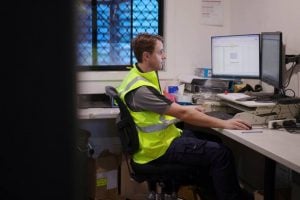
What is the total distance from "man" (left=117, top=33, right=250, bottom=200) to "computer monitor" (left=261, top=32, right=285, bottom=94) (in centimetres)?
37

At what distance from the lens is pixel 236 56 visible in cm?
300

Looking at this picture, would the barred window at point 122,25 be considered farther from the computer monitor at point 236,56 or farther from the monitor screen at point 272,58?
the monitor screen at point 272,58

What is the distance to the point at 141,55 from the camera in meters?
2.56

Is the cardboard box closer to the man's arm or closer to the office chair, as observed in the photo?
the office chair

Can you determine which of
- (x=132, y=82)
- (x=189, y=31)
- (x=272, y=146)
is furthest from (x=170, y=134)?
(x=189, y=31)

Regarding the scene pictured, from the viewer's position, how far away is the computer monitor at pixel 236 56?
9.26 feet

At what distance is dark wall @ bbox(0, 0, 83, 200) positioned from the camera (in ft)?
1.02

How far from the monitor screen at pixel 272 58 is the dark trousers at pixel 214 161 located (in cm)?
52

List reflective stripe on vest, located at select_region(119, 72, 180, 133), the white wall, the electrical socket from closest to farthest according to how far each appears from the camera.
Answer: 1. the electrical socket
2. reflective stripe on vest, located at select_region(119, 72, 180, 133)
3. the white wall

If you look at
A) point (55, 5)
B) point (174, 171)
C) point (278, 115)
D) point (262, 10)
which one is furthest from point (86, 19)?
point (262, 10)

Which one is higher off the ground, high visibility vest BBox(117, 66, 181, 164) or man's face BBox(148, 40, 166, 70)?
man's face BBox(148, 40, 166, 70)

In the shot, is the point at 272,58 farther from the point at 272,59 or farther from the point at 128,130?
the point at 128,130

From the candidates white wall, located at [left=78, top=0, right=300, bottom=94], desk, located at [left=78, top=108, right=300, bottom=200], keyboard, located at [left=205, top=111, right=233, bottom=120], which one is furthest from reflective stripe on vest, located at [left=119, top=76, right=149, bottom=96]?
white wall, located at [left=78, top=0, right=300, bottom=94]

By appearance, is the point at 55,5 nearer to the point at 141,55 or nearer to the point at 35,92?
the point at 35,92
